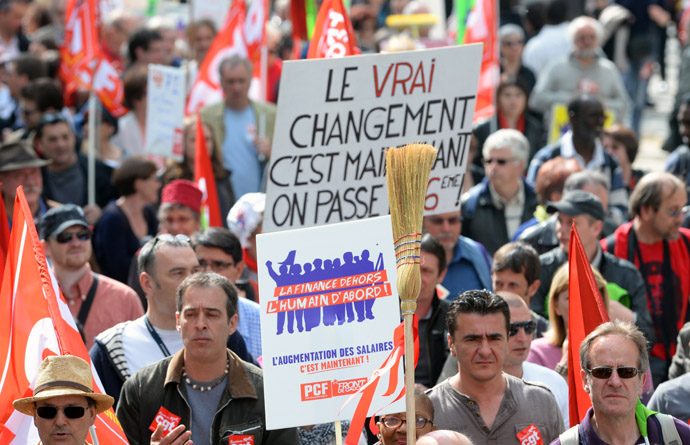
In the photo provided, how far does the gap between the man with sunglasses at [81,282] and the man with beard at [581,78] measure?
237 inches

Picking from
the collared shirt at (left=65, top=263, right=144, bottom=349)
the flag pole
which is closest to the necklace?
the collared shirt at (left=65, top=263, right=144, bottom=349)

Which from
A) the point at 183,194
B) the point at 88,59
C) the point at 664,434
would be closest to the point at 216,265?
the point at 183,194

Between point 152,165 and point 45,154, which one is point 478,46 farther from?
point 45,154

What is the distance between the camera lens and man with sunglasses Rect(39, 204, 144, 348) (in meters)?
7.50

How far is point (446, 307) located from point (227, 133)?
13.9 feet

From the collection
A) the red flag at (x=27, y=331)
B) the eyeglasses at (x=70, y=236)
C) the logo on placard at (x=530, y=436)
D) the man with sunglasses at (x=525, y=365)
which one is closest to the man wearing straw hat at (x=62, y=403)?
the red flag at (x=27, y=331)

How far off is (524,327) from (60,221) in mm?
2855

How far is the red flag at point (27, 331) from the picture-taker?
5719mm

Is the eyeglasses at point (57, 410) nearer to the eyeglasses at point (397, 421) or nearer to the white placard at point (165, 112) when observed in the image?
the eyeglasses at point (397, 421)

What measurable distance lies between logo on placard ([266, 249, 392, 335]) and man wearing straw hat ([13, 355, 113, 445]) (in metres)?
0.79

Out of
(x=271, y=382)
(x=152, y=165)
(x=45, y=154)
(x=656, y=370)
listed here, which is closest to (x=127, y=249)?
(x=152, y=165)

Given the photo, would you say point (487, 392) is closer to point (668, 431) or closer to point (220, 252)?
point (668, 431)

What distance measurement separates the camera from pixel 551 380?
6.51m

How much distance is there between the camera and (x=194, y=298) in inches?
234
